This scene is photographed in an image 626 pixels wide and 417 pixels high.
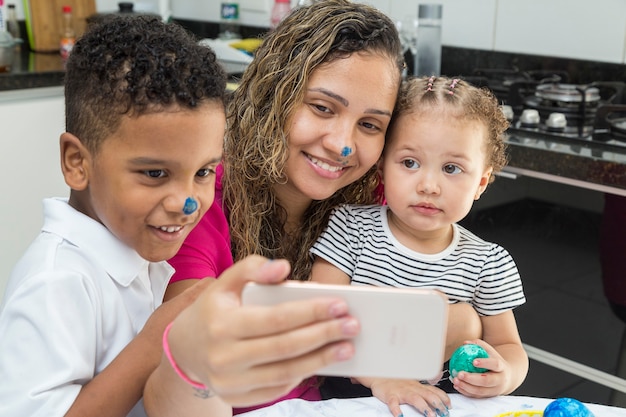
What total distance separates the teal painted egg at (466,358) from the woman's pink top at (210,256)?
257 millimetres

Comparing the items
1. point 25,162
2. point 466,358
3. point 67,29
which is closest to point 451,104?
point 466,358

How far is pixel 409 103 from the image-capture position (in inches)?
48.4

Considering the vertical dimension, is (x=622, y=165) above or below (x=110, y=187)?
below

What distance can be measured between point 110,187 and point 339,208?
55cm

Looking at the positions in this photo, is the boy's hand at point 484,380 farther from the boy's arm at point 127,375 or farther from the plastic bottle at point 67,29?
the plastic bottle at point 67,29

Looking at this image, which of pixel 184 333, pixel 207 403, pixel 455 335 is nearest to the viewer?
pixel 184 333

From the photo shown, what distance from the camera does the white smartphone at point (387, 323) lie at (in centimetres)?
57

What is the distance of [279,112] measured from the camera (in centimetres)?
121

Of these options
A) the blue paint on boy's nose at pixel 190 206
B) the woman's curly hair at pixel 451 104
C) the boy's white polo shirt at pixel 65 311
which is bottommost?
the boy's white polo shirt at pixel 65 311

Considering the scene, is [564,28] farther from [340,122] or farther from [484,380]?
[484,380]

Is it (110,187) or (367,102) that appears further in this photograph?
(367,102)

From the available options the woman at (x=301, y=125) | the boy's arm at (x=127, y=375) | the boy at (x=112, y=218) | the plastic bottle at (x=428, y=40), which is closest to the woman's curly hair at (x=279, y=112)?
the woman at (x=301, y=125)

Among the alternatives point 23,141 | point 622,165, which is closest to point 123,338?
point 622,165

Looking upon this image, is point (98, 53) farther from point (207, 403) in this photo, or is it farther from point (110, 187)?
point (207, 403)
